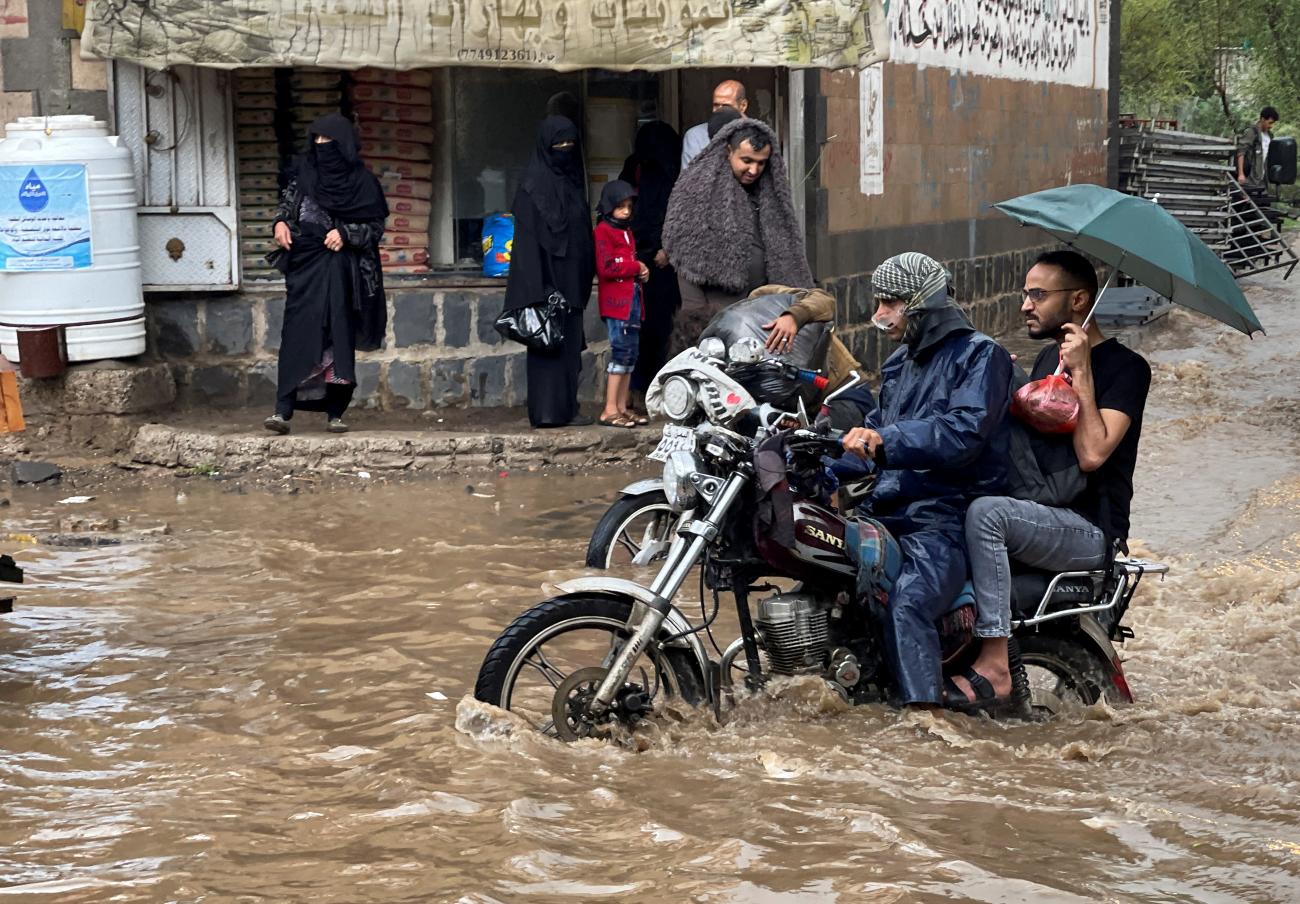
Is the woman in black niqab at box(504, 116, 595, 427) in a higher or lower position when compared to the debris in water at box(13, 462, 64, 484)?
higher

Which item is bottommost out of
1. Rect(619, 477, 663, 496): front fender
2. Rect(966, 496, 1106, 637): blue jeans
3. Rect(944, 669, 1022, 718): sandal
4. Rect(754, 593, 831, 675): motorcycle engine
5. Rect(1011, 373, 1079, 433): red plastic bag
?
Rect(944, 669, 1022, 718): sandal

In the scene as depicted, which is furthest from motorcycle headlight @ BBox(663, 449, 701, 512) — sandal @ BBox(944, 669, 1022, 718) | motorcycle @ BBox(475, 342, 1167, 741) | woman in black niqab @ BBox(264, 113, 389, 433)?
woman in black niqab @ BBox(264, 113, 389, 433)

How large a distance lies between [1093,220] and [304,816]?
265cm

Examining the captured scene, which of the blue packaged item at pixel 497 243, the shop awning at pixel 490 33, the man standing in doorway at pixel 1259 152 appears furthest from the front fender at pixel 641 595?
the man standing in doorway at pixel 1259 152

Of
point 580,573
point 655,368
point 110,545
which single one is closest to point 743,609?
point 580,573

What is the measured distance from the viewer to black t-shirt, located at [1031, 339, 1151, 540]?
16.2 feet

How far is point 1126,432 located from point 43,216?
6765mm

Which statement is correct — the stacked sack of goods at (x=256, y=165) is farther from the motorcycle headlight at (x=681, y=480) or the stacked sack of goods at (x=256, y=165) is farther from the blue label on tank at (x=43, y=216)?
the motorcycle headlight at (x=681, y=480)

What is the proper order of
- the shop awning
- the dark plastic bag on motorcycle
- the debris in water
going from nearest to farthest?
the dark plastic bag on motorcycle < the debris in water < the shop awning

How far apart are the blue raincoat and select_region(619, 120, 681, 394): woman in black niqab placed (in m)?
5.55

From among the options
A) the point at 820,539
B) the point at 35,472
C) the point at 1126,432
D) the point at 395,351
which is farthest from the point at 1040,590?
the point at 395,351

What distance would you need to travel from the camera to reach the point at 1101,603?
508 centimetres

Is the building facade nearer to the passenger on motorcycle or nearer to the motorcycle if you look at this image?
the passenger on motorcycle

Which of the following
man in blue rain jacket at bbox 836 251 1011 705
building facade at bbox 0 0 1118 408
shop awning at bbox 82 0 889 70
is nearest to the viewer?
man in blue rain jacket at bbox 836 251 1011 705
